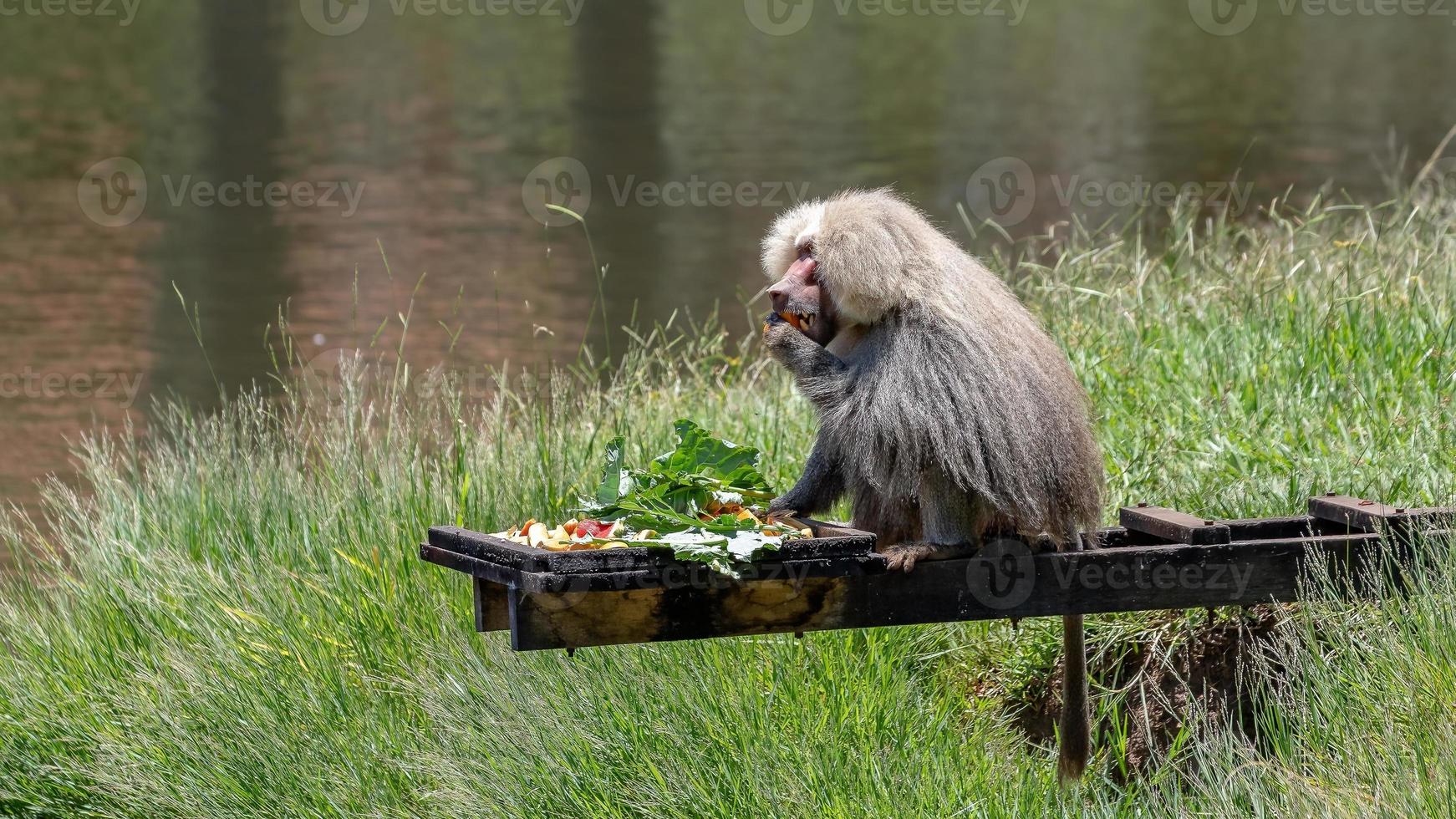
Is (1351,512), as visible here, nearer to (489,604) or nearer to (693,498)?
(693,498)

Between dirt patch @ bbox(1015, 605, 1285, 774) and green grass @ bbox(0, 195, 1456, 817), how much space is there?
6 centimetres

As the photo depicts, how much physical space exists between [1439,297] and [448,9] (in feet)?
110

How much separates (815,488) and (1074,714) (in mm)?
991

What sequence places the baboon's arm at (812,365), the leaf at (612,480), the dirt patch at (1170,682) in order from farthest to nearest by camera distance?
the dirt patch at (1170,682)
the baboon's arm at (812,365)
the leaf at (612,480)

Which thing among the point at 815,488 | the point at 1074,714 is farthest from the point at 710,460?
the point at 1074,714

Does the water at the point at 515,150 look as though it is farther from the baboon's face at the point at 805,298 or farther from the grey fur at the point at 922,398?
the grey fur at the point at 922,398

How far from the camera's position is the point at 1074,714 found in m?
4.55

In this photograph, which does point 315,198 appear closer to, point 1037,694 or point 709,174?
point 709,174

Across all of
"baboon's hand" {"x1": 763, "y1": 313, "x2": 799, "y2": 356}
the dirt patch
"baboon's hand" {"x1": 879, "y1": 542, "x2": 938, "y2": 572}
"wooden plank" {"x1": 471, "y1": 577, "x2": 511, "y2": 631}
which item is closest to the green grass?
the dirt patch

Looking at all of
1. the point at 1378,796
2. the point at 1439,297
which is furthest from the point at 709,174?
the point at 1378,796

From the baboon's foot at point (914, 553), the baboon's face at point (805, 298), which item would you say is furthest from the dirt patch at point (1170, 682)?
the baboon's face at point (805, 298)

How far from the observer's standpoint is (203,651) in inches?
199

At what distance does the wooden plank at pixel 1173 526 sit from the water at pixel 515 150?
2559 millimetres

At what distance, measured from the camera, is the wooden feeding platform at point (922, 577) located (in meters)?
3.80
